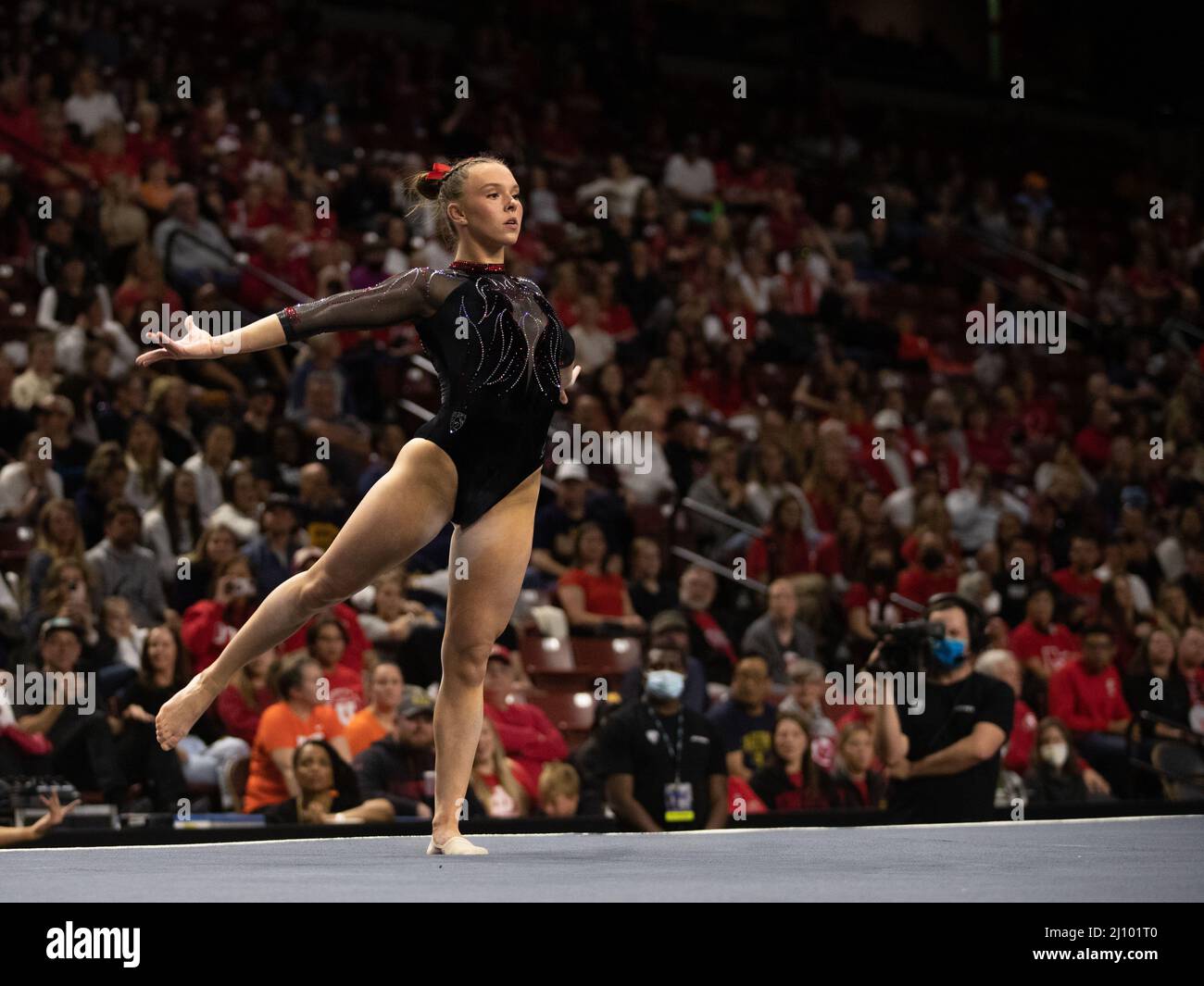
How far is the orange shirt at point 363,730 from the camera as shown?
7816 mm

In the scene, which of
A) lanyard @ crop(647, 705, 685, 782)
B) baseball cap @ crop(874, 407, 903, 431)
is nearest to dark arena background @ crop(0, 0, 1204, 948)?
lanyard @ crop(647, 705, 685, 782)

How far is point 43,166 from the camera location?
1147 cm

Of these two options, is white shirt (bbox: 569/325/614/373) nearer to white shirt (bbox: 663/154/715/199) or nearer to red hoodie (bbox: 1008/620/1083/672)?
red hoodie (bbox: 1008/620/1083/672)

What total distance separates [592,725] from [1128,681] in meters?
3.08

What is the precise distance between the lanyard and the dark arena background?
13 millimetres

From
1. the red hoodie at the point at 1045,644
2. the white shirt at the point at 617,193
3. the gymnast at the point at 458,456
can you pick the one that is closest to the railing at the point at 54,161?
the white shirt at the point at 617,193

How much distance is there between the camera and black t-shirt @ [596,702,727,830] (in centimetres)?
714

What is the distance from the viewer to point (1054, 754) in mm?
8812

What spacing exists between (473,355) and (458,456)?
0.25 m

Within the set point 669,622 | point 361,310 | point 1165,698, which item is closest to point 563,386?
point 361,310

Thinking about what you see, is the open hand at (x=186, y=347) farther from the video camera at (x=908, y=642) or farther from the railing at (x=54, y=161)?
the railing at (x=54, y=161)

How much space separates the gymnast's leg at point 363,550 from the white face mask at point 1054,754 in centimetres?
518
